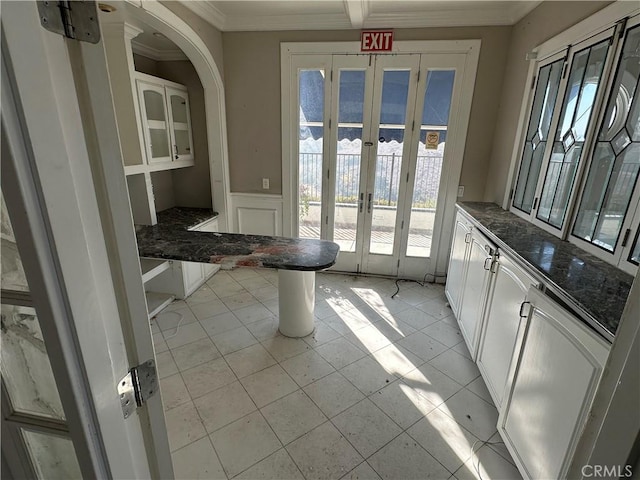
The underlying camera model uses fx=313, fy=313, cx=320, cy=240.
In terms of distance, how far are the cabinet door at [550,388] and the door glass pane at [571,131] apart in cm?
102

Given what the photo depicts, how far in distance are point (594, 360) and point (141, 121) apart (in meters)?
3.27

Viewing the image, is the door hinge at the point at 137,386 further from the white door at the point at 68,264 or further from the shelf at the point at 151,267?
the shelf at the point at 151,267

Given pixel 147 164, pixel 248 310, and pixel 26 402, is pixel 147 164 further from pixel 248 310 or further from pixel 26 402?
pixel 26 402

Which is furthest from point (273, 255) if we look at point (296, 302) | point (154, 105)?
point (154, 105)

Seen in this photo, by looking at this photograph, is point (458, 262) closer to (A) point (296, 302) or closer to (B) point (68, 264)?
(A) point (296, 302)

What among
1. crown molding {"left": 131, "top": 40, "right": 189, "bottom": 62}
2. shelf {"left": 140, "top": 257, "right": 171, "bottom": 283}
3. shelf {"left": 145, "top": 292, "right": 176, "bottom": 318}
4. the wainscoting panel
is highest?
crown molding {"left": 131, "top": 40, "right": 189, "bottom": 62}

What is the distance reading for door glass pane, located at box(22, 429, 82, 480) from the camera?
662 mm

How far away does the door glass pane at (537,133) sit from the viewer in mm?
2305

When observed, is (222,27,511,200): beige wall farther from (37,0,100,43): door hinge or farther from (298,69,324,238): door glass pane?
(37,0,100,43): door hinge

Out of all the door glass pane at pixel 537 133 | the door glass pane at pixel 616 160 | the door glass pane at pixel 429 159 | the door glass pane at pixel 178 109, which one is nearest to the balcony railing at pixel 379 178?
the door glass pane at pixel 429 159

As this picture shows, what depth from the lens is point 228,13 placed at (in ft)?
10.1

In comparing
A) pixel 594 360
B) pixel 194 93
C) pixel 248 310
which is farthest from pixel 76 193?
pixel 194 93

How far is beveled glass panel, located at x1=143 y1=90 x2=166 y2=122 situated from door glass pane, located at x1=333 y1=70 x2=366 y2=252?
1779mm

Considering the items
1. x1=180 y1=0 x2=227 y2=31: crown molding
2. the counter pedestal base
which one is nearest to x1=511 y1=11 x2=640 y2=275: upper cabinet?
the counter pedestal base
